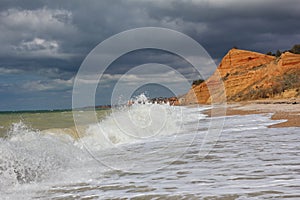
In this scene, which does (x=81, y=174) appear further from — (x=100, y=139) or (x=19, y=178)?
(x=100, y=139)

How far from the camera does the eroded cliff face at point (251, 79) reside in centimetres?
5811

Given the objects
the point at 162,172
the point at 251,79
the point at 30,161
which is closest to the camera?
the point at 162,172

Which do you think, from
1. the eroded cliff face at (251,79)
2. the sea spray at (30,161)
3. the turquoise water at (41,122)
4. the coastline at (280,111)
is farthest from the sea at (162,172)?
the eroded cliff face at (251,79)

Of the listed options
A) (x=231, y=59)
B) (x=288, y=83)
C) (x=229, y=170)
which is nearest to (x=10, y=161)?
(x=229, y=170)

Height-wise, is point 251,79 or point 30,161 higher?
point 251,79

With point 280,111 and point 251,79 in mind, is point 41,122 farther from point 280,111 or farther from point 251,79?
point 251,79

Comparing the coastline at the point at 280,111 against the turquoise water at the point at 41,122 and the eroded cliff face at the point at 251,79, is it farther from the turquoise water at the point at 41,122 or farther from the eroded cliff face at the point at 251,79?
the eroded cliff face at the point at 251,79

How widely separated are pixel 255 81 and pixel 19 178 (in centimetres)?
7035

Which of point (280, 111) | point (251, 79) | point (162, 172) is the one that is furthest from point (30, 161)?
point (251, 79)

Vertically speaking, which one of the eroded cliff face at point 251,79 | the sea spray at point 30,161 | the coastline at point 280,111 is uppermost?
the eroded cliff face at point 251,79

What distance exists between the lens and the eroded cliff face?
5811cm

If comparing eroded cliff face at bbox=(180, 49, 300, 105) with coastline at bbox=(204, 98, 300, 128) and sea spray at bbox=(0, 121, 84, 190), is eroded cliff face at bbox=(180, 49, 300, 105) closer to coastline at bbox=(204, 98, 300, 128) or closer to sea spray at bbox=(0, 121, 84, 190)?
coastline at bbox=(204, 98, 300, 128)

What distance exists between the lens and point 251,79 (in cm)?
7450

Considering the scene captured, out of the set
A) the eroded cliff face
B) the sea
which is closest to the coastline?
the sea
